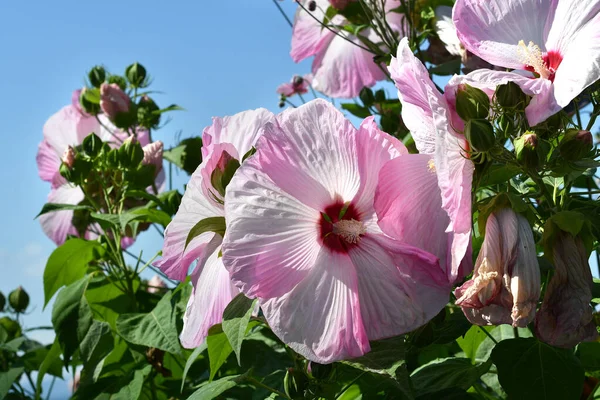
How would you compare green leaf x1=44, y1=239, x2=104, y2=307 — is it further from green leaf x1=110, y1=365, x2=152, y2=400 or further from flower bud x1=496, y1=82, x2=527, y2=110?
flower bud x1=496, y1=82, x2=527, y2=110

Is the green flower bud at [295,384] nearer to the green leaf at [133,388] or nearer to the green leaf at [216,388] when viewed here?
the green leaf at [216,388]

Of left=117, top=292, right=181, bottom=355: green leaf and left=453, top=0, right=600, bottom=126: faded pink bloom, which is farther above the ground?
left=453, top=0, right=600, bottom=126: faded pink bloom

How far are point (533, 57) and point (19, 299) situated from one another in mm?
1796

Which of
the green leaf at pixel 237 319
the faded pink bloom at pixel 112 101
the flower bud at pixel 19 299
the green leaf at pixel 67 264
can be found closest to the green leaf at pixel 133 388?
the green leaf at pixel 67 264

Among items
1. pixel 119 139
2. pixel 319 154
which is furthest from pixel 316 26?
pixel 319 154

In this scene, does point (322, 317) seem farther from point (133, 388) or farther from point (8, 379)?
point (8, 379)

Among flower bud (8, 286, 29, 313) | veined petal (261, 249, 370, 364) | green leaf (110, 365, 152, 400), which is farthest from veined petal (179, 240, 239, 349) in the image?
flower bud (8, 286, 29, 313)

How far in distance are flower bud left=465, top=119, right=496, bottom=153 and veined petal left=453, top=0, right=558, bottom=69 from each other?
0.13m

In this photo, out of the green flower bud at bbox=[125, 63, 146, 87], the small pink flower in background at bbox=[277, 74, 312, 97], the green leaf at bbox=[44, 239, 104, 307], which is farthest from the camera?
the small pink flower in background at bbox=[277, 74, 312, 97]

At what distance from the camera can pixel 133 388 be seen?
1227 mm

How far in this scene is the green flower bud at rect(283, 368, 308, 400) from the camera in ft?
2.49

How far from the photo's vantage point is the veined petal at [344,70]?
1583mm

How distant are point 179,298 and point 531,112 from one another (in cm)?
73

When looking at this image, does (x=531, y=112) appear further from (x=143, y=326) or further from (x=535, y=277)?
(x=143, y=326)
